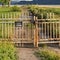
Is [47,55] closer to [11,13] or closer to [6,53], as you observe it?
[6,53]

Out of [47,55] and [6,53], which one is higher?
[6,53]

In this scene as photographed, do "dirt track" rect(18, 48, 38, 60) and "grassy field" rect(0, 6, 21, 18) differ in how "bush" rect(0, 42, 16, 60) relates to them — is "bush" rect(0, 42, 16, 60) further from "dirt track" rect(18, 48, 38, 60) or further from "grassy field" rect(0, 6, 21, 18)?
"grassy field" rect(0, 6, 21, 18)

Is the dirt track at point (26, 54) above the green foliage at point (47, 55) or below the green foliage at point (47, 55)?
below

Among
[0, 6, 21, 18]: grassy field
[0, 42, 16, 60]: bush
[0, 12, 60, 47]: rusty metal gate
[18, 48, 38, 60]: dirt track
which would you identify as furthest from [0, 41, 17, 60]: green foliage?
[0, 6, 21, 18]: grassy field

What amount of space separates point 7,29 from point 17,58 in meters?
4.65

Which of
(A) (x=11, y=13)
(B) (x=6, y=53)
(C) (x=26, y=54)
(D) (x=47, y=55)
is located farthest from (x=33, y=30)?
(B) (x=6, y=53)

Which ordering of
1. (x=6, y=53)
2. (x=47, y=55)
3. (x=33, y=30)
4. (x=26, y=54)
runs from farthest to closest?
1. (x=33, y=30)
2. (x=26, y=54)
3. (x=47, y=55)
4. (x=6, y=53)

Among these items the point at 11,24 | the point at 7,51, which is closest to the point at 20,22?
the point at 11,24

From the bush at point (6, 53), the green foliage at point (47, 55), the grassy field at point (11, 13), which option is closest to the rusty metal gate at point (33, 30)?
the grassy field at point (11, 13)

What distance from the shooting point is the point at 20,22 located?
14.1 meters

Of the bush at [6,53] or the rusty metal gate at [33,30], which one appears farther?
the rusty metal gate at [33,30]

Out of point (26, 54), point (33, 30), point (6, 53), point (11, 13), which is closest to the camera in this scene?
point (6, 53)

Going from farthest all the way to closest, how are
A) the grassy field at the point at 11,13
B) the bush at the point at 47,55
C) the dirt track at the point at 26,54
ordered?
the grassy field at the point at 11,13
the dirt track at the point at 26,54
the bush at the point at 47,55

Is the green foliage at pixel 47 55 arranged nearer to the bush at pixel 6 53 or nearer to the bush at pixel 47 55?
the bush at pixel 47 55
